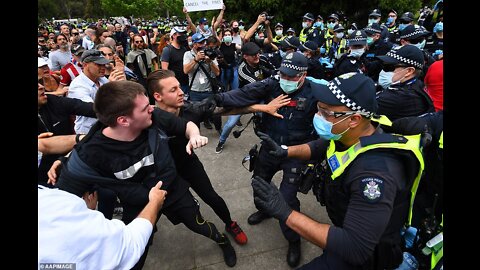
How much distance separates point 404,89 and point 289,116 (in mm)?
1251

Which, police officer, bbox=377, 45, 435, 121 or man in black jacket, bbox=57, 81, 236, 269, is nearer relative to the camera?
man in black jacket, bbox=57, 81, 236, 269

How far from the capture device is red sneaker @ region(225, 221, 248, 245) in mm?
3191

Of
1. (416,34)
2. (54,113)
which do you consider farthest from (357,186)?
(416,34)

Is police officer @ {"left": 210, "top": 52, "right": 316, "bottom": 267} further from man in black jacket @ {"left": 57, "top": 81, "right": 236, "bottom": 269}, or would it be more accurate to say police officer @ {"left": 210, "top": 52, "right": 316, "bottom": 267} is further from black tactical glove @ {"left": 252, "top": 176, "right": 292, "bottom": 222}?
black tactical glove @ {"left": 252, "top": 176, "right": 292, "bottom": 222}

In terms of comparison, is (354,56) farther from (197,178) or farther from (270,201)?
(270,201)

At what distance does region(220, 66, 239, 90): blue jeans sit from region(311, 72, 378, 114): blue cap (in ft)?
16.2

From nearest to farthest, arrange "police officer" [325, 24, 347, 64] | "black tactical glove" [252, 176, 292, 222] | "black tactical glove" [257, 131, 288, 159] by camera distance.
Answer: "black tactical glove" [252, 176, 292, 222] < "black tactical glove" [257, 131, 288, 159] < "police officer" [325, 24, 347, 64]

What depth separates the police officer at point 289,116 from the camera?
2.96 meters

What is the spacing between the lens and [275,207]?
173 centimetres

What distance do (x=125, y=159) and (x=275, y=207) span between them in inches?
47.6

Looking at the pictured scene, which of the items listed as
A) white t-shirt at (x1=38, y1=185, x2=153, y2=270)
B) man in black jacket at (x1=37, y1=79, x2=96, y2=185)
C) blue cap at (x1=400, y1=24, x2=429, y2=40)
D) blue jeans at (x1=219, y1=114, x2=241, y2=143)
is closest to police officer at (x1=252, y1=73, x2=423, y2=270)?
white t-shirt at (x1=38, y1=185, x2=153, y2=270)

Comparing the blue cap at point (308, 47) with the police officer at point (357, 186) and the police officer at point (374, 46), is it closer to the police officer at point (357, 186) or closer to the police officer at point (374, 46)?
the police officer at point (374, 46)

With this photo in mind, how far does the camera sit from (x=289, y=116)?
3031mm
